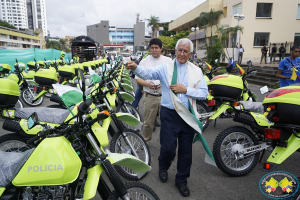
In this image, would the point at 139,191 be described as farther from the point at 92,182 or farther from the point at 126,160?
the point at 92,182

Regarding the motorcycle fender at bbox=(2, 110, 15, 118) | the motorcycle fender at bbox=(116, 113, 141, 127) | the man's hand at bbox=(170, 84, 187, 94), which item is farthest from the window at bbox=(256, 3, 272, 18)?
the motorcycle fender at bbox=(2, 110, 15, 118)

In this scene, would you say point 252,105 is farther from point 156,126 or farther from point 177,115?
point 156,126

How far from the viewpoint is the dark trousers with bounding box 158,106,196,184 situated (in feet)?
8.82

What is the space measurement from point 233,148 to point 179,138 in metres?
0.89

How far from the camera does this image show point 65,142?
5.62ft

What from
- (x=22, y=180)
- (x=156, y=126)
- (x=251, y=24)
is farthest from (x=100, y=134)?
(x=251, y=24)

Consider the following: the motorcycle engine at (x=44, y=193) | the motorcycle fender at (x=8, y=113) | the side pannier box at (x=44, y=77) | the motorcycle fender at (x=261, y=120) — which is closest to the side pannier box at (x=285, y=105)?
the motorcycle fender at (x=261, y=120)

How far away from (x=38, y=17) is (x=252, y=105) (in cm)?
16195

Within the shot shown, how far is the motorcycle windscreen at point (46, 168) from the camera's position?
1567mm

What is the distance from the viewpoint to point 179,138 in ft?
9.07

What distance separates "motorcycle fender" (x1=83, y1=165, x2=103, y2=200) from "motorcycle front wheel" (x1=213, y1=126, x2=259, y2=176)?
72.0 inches

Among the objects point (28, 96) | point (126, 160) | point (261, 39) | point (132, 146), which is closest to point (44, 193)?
point (126, 160)

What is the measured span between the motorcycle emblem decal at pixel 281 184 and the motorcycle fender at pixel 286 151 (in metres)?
0.17

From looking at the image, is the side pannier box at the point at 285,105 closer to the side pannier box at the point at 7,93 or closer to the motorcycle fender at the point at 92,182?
the motorcycle fender at the point at 92,182
